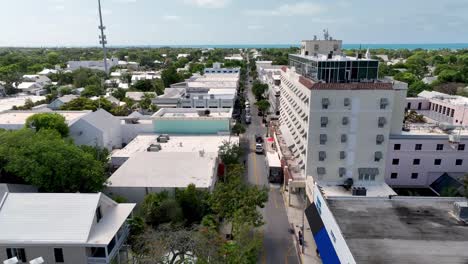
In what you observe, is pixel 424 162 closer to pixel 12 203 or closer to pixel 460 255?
pixel 460 255

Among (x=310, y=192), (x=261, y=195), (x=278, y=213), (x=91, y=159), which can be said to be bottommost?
(x=278, y=213)

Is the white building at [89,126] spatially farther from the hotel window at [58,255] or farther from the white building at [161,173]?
the hotel window at [58,255]

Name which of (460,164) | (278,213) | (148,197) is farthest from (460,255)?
(460,164)

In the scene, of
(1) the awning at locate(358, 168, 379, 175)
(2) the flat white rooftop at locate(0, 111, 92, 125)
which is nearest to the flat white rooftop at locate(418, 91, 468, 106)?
(1) the awning at locate(358, 168, 379, 175)

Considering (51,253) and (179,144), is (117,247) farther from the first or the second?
(179,144)

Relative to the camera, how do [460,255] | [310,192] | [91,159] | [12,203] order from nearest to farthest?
[460,255] → [12,203] → [91,159] → [310,192]

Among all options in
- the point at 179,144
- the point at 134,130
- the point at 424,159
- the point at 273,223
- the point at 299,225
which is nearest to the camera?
the point at 299,225

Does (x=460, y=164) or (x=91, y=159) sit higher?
(x=91, y=159)

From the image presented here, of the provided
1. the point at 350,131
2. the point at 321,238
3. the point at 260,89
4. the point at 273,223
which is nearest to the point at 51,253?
the point at 321,238
